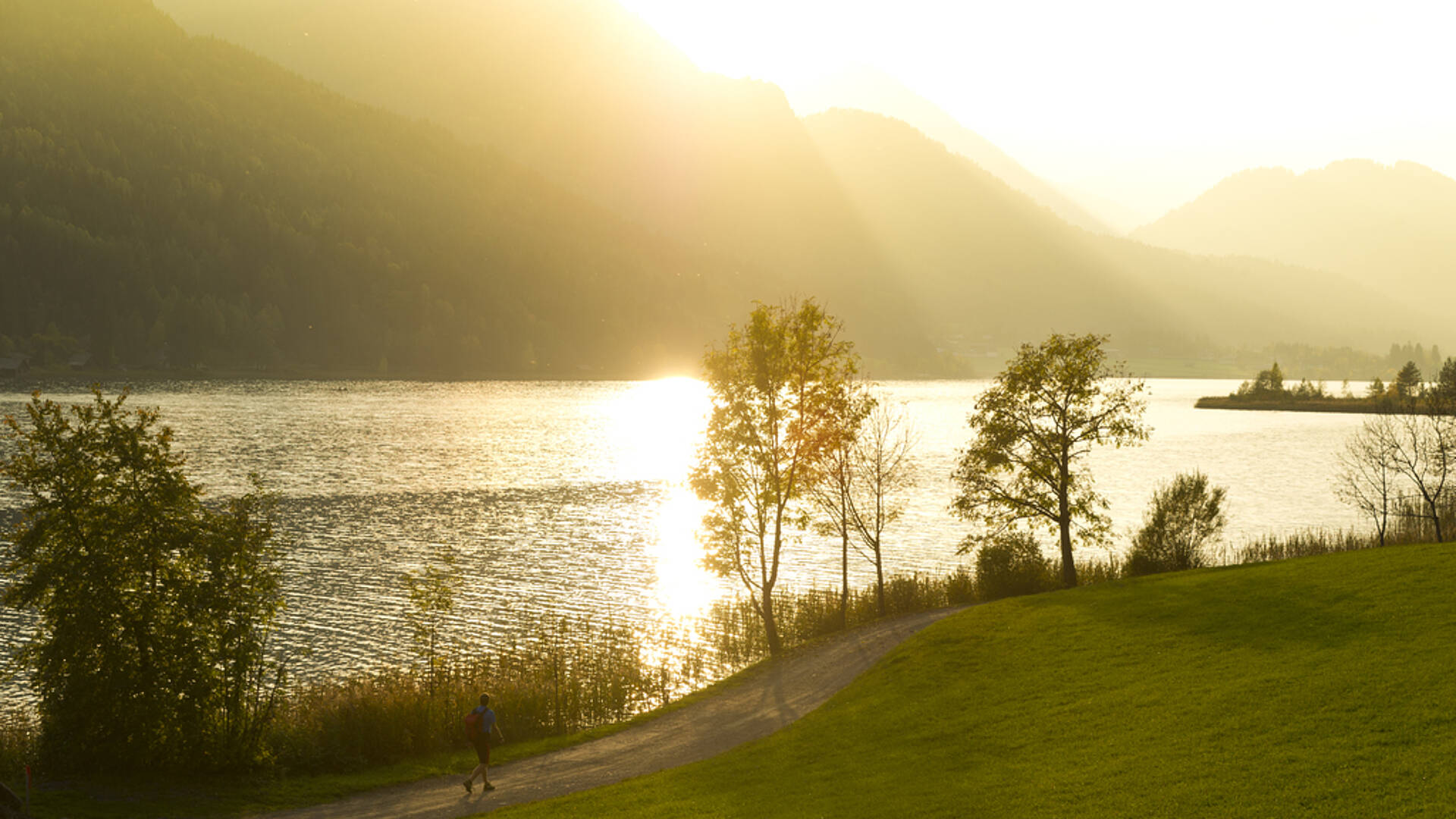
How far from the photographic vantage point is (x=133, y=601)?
25.4 m

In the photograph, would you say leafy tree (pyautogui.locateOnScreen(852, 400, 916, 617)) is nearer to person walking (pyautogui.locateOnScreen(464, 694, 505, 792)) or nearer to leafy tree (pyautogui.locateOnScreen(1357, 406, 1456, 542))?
person walking (pyautogui.locateOnScreen(464, 694, 505, 792))

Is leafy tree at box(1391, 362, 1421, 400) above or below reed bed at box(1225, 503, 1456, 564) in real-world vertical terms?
above

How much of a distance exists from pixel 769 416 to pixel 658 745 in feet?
57.7

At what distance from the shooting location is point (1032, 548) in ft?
164

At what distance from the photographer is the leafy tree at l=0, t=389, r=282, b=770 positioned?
958 inches

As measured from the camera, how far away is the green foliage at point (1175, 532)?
50.4 m

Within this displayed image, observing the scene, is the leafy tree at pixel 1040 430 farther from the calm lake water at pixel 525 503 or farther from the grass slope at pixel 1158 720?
the grass slope at pixel 1158 720

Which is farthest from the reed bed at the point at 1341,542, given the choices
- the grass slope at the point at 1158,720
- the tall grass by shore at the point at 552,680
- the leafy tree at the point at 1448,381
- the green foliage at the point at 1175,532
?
the leafy tree at the point at 1448,381

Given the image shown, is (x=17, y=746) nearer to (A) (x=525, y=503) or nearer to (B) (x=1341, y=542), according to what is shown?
(B) (x=1341, y=542)

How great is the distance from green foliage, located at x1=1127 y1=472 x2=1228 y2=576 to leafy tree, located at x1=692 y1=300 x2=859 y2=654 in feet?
64.1

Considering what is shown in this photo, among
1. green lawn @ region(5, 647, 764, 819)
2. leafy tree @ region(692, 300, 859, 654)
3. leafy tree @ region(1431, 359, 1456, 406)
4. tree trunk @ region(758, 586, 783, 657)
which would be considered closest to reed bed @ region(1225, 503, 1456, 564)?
leafy tree @ region(692, 300, 859, 654)

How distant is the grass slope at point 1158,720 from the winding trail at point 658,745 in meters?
1.89

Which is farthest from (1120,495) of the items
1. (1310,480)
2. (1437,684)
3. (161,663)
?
(161,663)

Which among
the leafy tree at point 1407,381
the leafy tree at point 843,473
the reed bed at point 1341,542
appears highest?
the leafy tree at point 1407,381
